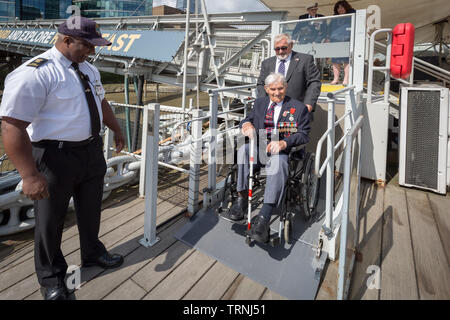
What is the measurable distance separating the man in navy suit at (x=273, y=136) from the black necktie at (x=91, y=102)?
114 cm

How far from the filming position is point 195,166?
8.50 feet

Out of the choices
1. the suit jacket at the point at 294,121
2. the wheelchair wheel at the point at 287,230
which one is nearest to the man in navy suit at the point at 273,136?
the suit jacket at the point at 294,121

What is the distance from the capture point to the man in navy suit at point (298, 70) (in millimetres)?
2881

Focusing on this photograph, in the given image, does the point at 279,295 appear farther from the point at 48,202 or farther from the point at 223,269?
the point at 48,202

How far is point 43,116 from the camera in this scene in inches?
60.5

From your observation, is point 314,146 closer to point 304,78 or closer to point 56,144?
point 304,78

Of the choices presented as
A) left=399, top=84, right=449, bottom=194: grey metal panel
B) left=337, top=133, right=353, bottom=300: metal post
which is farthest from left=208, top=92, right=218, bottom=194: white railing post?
left=399, top=84, right=449, bottom=194: grey metal panel

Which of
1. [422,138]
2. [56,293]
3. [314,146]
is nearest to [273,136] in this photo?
[314,146]

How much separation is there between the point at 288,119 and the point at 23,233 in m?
2.54

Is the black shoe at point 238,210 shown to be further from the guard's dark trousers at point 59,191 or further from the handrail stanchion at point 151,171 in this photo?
the guard's dark trousers at point 59,191

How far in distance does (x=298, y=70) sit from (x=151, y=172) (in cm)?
185

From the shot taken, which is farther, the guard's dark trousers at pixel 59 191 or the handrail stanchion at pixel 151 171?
the handrail stanchion at pixel 151 171

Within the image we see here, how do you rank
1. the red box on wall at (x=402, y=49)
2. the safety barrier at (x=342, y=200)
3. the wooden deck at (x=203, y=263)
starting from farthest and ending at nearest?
the red box on wall at (x=402, y=49) → the wooden deck at (x=203, y=263) → the safety barrier at (x=342, y=200)
